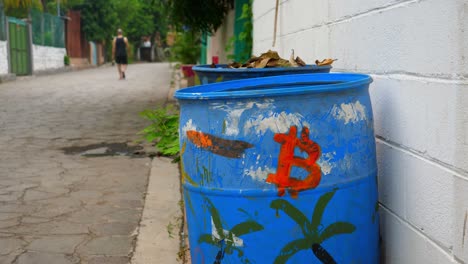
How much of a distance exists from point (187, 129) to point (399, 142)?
900 millimetres

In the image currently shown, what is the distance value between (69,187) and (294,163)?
3340 millimetres

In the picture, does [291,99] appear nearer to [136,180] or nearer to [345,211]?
[345,211]

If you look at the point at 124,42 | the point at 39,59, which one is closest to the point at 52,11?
the point at 39,59

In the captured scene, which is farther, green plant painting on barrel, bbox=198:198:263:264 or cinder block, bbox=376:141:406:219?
cinder block, bbox=376:141:406:219

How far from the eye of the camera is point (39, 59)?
26.0 metres

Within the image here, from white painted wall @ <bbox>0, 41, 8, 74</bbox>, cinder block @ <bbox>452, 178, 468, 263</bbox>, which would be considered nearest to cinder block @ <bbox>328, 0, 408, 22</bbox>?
cinder block @ <bbox>452, 178, 468, 263</bbox>

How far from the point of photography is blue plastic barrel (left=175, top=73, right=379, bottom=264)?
225 centimetres

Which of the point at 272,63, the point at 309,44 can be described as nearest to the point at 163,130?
the point at 309,44

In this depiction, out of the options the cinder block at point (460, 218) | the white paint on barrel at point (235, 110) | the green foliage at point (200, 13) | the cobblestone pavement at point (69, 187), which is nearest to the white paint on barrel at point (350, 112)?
the white paint on barrel at point (235, 110)

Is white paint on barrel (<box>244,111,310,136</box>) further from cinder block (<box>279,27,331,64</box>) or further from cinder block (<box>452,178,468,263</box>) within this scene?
cinder block (<box>279,27,331,64</box>)

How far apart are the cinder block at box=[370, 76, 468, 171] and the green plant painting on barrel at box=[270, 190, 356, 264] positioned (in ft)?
1.37

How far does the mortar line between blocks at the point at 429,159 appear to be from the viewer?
2.04 m

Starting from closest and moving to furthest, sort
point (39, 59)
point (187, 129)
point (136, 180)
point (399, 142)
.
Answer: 1. point (187, 129)
2. point (399, 142)
3. point (136, 180)
4. point (39, 59)

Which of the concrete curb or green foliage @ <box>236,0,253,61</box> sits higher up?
green foliage @ <box>236,0,253,61</box>
